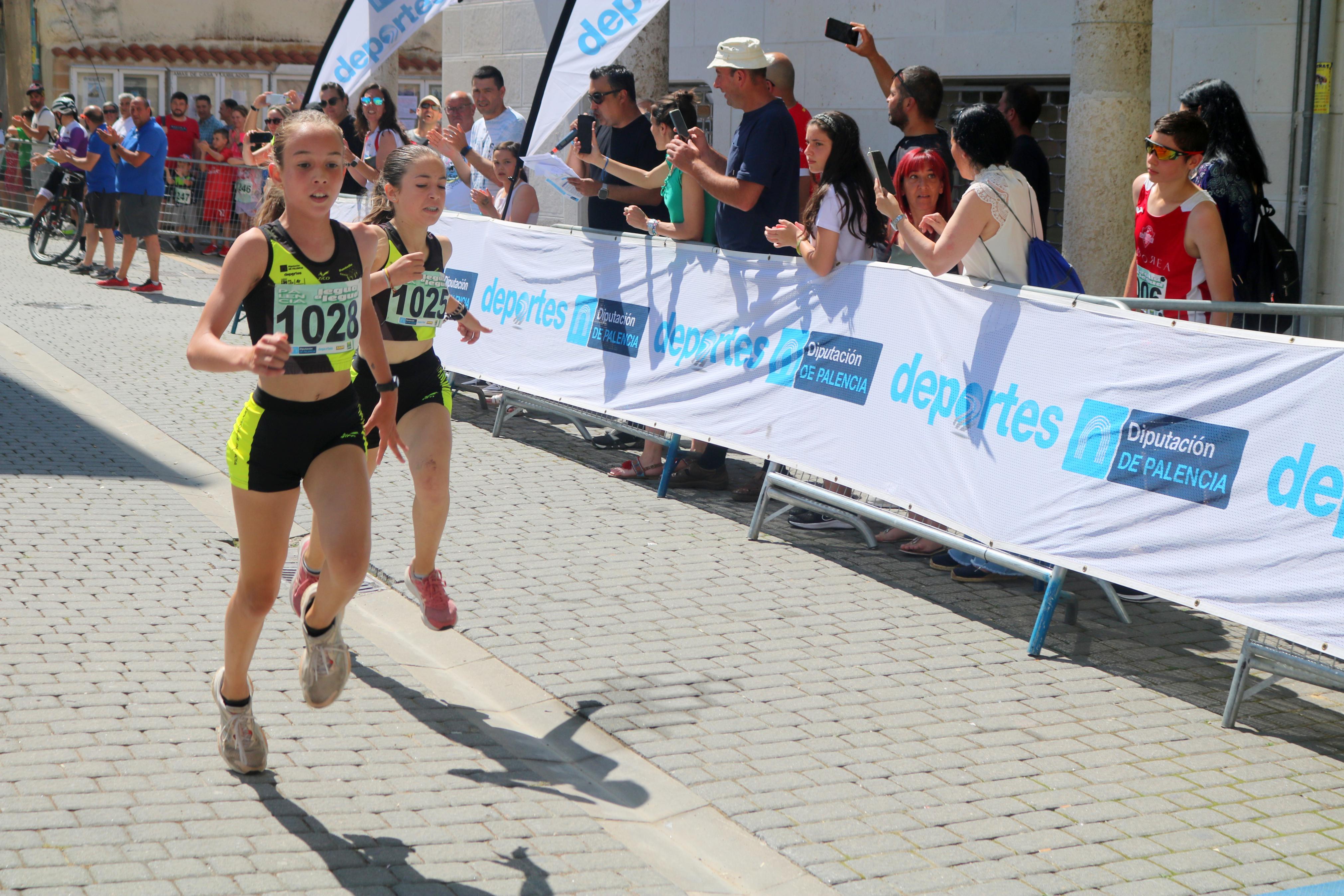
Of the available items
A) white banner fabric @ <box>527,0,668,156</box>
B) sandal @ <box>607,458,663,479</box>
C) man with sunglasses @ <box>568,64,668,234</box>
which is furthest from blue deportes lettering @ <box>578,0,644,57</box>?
sandal @ <box>607,458,663,479</box>

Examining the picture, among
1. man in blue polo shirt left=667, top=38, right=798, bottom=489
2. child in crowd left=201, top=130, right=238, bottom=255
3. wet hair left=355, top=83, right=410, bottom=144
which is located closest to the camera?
man in blue polo shirt left=667, top=38, right=798, bottom=489

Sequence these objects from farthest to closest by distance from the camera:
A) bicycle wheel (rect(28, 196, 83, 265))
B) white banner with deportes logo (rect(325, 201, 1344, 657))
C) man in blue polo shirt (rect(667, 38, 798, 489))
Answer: bicycle wheel (rect(28, 196, 83, 265))
man in blue polo shirt (rect(667, 38, 798, 489))
white banner with deportes logo (rect(325, 201, 1344, 657))

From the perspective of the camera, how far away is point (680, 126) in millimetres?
7801

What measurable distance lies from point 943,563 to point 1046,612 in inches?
52.1

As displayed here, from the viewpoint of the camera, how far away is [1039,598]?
6453 mm

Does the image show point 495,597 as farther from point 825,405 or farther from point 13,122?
point 13,122

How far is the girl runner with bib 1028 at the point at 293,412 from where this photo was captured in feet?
13.7

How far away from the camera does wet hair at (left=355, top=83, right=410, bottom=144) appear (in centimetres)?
1234

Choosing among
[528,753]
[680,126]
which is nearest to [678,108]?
[680,126]

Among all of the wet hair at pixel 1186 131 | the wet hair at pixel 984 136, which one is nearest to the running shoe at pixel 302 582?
the wet hair at pixel 984 136

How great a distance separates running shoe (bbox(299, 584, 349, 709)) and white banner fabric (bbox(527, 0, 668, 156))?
18.6 ft

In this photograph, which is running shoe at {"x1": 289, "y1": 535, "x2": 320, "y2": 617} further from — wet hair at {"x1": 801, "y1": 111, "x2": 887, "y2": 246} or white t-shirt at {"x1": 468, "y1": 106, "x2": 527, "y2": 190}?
white t-shirt at {"x1": 468, "y1": 106, "x2": 527, "y2": 190}

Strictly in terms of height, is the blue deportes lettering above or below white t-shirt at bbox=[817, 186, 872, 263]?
above

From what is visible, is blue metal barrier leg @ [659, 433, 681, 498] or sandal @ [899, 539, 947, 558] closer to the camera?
sandal @ [899, 539, 947, 558]
